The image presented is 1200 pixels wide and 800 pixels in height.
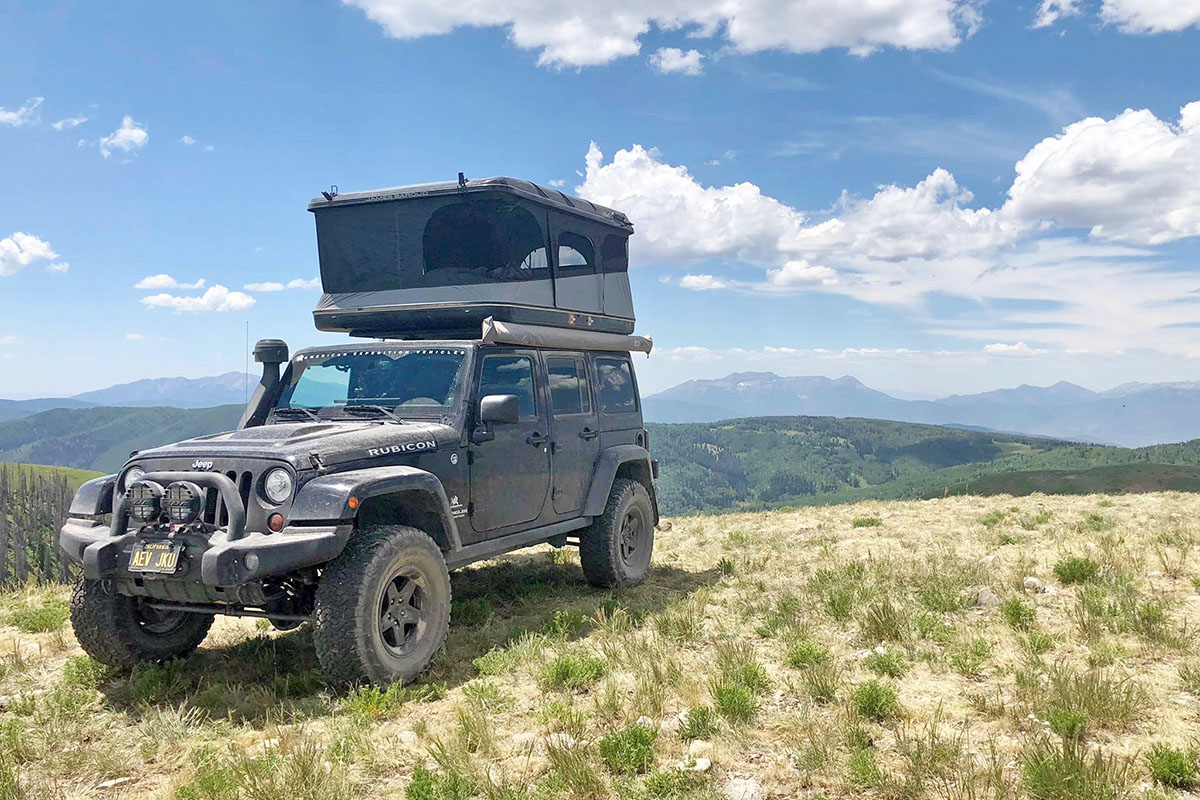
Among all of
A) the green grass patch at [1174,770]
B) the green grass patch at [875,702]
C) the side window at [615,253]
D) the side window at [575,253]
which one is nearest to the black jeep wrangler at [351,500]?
the side window at [575,253]

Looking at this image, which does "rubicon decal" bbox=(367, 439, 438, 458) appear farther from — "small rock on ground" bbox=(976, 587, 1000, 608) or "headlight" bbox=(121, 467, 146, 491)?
"small rock on ground" bbox=(976, 587, 1000, 608)

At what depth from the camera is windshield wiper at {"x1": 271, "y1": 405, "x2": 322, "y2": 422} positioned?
6957 millimetres

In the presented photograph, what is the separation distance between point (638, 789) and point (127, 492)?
424 centimetres

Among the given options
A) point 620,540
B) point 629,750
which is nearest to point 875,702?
point 629,750

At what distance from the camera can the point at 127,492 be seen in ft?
18.5

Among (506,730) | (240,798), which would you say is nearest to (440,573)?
(506,730)

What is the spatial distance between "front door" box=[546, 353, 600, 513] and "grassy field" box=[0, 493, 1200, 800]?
4.06 feet

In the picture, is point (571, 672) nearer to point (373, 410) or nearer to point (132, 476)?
point (373, 410)

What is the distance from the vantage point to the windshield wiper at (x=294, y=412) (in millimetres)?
6957

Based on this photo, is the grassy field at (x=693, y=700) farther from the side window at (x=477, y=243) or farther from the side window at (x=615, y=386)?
the side window at (x=477, y=243)

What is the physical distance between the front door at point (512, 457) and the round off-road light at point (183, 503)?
84.9 inches

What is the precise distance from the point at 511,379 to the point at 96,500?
3547mm

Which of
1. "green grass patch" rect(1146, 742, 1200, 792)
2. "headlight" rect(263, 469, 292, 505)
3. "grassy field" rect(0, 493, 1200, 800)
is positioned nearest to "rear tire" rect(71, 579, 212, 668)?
"grassy field" rect(0, 493, 1200, 800)

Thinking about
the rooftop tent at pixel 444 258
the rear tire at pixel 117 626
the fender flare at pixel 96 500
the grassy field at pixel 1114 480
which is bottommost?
the grassy field at pixel 1114 480
